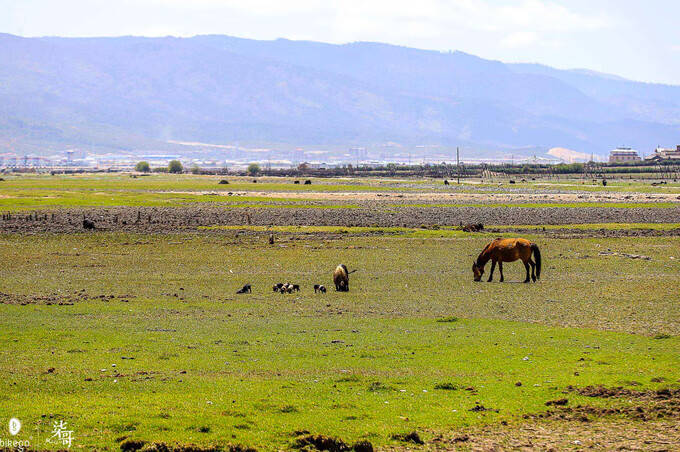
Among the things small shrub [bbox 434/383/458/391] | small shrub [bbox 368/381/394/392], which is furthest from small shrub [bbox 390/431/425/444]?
small shrub [bbox 434/383/458/391]

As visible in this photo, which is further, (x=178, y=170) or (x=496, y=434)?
(x=178, y=170)

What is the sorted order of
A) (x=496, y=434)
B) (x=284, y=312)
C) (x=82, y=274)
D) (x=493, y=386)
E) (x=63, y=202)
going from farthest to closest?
(x=63, y=202) < (x=82, y=274) < (x=284, y=312) < (x=493, y=386) < (x=496, y=434)

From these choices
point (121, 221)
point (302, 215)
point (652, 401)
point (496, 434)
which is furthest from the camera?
point (302, 215)

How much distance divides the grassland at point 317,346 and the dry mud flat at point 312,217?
1405 cm

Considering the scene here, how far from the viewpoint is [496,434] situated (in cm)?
995

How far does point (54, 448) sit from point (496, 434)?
5057 mm

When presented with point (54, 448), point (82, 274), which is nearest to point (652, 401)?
point (54, 448)

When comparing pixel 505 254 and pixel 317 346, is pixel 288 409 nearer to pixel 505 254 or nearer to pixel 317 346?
pixel 317 346

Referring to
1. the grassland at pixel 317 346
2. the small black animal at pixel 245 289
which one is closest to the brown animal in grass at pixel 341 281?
the grassland at pixel 317 346

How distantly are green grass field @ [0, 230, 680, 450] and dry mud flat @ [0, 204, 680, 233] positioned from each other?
611 inches

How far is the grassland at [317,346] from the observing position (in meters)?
10.2

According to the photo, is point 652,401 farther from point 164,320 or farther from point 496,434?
point 164,320

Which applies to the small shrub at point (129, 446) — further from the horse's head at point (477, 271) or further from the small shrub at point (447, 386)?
the horse's head at point (477, 271)

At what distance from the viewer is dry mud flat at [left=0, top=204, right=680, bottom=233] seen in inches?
1754
